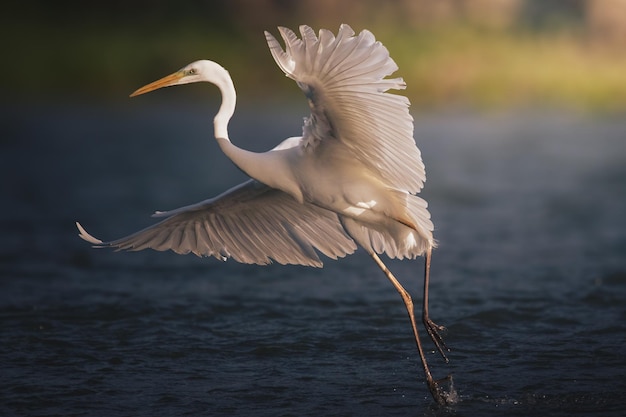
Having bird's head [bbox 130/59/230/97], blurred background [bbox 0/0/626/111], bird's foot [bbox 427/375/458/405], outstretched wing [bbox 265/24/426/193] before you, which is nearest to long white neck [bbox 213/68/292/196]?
bird's head [bbox 130/59/230/97]

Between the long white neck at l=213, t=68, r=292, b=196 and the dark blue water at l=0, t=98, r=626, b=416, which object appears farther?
the dark blue water at l=0, t=98, r=626, b=416

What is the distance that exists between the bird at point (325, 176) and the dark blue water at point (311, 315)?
69 centimetres

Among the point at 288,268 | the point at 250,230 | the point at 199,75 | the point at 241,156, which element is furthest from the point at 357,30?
the point at 241,156

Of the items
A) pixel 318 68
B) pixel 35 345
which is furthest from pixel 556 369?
pixel 35 345

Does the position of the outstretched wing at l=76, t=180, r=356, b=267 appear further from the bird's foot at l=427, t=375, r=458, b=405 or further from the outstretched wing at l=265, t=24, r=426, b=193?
the bird's foot at l=427, t=375, r=458, b=405

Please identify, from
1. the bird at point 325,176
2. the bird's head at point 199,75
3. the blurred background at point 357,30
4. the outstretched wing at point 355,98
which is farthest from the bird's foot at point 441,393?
the blurred background at point 357,30

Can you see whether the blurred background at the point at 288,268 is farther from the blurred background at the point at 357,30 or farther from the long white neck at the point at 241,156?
the long white neck at the point at 241,156

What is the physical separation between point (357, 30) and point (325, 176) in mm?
33404

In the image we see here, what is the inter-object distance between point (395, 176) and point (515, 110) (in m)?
31.0

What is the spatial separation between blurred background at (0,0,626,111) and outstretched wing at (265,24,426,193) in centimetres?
2901

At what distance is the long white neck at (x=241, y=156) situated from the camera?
7.82 meters

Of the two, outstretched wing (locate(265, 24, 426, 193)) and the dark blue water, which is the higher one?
outstretched wing (locate(265, 24, 426, 193))

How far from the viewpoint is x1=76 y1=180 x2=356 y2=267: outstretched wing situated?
8.95 metres

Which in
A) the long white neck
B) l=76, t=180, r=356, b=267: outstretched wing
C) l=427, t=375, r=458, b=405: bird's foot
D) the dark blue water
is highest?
the long white neck
